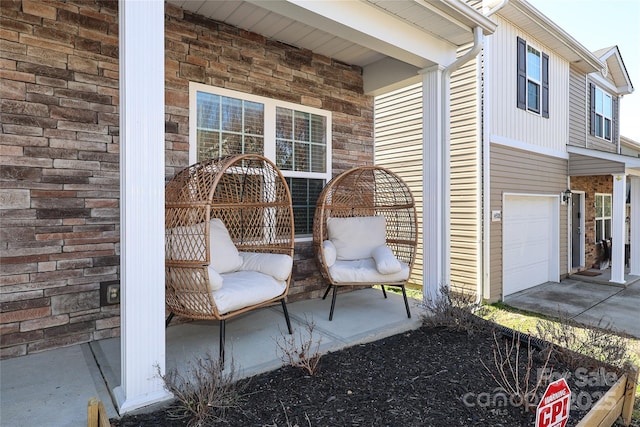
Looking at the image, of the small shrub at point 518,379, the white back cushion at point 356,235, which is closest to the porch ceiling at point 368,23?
the white back cushion at point 356,235

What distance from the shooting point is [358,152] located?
4.57 metres

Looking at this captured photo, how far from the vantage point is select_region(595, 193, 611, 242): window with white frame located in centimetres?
887

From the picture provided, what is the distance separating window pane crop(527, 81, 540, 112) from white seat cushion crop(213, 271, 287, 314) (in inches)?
225

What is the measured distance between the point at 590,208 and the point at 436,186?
285 inches

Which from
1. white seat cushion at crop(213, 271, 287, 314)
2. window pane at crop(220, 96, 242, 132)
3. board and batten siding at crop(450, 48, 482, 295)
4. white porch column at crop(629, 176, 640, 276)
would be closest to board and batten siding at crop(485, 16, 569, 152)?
board and batten siding at crop(450, 48, 482, 295)

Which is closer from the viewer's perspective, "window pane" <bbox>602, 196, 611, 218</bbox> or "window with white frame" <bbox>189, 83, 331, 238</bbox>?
"window with white frame" <bbox>189, 83, 331, 238</bbox>

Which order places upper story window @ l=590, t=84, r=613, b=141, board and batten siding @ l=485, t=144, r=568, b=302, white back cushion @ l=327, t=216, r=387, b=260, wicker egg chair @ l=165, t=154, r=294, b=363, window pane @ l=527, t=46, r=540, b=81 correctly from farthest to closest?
upper story window @ l=590, t=84, r=613, b=141 → window pane @ l=527, t=46, r=540, b=81 → board and batten siding @ l=485, t=144, r=568, b=302 → white back cushion @ l=327, t=216, r=387, b=260 → wicker egg chair @ l=165, t=154, r=294, b=363

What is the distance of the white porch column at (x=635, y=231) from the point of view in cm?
774

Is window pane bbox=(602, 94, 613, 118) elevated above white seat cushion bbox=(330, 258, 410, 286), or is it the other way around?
window pane bbox=(602, 94, 613, 118)

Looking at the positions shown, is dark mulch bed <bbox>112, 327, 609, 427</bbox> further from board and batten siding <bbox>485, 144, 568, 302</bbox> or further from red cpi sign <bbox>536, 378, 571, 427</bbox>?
board and batten siding <bbox>485, 144, 568, 302</bbox>

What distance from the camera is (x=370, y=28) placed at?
2.82m

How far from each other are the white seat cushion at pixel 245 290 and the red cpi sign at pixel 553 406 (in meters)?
1.75

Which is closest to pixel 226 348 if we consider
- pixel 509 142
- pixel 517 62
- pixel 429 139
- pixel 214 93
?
pixel 214 93

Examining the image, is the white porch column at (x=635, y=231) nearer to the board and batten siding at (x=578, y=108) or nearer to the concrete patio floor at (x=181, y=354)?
the board and batten siding at (x=578, y=108)
